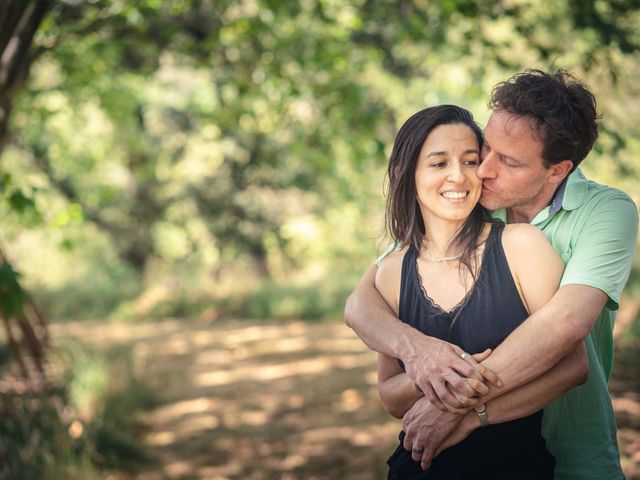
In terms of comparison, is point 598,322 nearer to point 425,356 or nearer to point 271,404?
point 425,356

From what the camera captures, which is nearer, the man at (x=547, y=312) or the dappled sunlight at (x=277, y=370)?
the man at (x=547, y=312)

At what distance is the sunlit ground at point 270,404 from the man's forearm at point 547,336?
294 centimetres

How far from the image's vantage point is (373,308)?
7.59 ft

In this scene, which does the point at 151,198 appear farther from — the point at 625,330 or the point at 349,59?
the point at 625,330

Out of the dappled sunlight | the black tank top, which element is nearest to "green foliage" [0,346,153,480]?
the dappled sunlight

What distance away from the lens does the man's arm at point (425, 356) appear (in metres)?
2.00

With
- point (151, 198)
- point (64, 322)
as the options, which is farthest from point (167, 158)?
point (64, 322)

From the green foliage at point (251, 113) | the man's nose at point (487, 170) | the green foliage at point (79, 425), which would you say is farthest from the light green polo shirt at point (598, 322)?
the green foliage at point (79, 425)

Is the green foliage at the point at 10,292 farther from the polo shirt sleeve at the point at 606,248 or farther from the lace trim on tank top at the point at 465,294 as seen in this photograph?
the polo shirt sleeve at the point at 606,248

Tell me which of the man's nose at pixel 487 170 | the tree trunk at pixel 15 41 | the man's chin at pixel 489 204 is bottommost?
the man's chin at pixel 489 204

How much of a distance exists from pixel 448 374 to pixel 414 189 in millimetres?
636

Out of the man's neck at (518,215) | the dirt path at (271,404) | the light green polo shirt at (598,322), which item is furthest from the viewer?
the dirt path at (271,404)

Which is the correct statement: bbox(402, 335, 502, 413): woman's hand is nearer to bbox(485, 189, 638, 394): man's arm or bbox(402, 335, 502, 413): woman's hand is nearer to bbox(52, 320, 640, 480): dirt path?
bbox(485, 189, 638, 394): man's arm

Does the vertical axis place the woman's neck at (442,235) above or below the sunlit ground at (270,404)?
above
